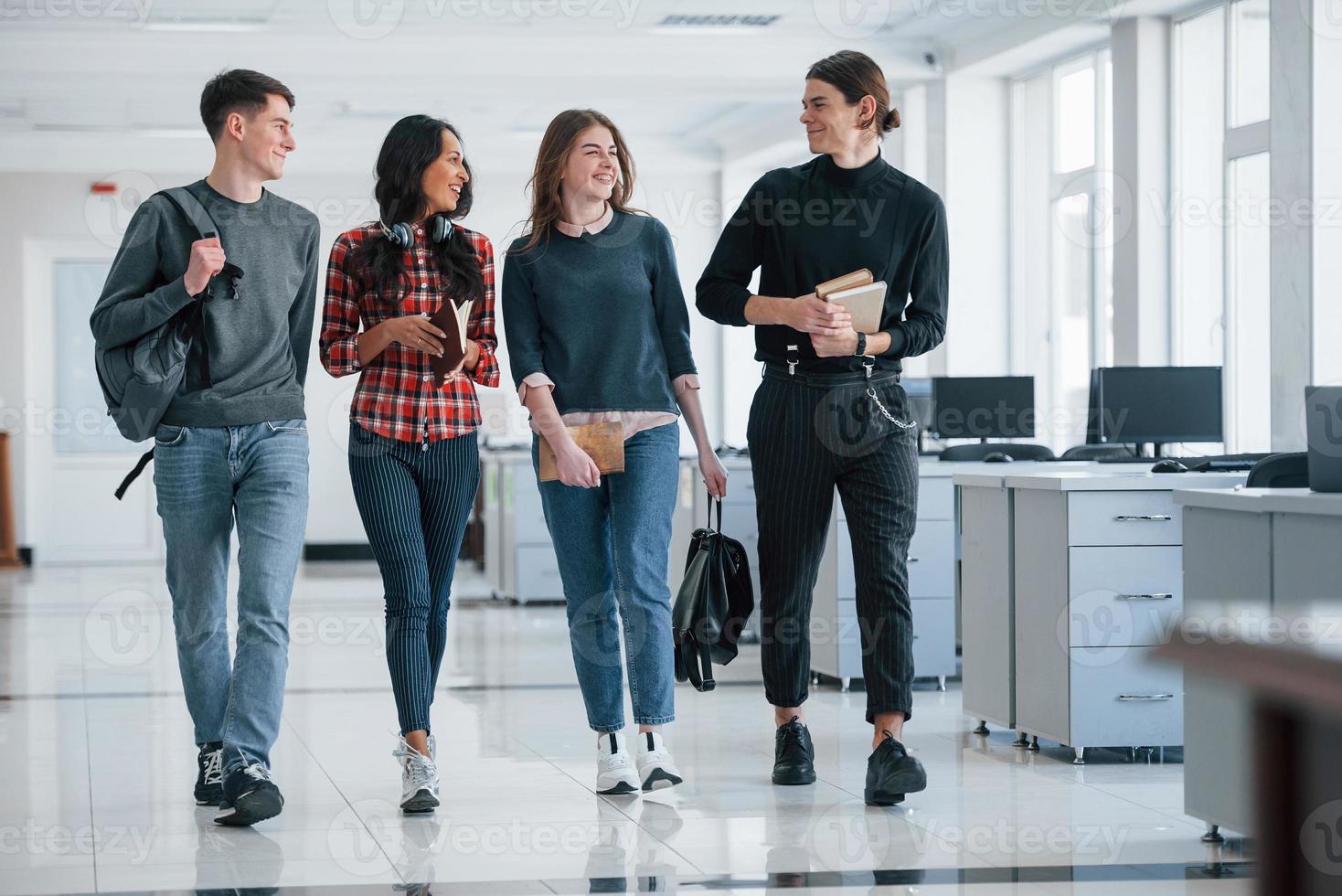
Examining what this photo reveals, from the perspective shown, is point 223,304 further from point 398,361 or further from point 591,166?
point 591,166

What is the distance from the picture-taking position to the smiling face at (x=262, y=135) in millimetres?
3371

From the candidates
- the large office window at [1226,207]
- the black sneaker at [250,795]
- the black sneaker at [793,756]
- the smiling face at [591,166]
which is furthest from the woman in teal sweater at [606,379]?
the large office window at [1226,207]

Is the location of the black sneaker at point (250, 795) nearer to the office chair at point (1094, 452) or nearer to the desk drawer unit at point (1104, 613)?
the desk drawer unit at point (1104, 613)

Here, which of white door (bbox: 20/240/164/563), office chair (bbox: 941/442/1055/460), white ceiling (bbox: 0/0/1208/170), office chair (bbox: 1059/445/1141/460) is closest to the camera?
office chair (bbox: 1059/445/1141/460)

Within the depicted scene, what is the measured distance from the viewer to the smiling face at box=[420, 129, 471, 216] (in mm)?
3426

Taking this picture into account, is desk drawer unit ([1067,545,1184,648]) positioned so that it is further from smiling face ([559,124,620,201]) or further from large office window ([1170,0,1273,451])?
large office window ([1170,0,1273,451])

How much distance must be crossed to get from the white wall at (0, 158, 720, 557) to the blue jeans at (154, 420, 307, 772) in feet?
31.3

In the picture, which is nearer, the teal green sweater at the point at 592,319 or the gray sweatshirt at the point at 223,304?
the gray sweatshirt at the point at 223,304

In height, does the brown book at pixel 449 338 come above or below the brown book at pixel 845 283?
below

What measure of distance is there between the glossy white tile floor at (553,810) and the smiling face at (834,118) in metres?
1.48

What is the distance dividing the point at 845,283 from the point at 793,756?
3.80 feet

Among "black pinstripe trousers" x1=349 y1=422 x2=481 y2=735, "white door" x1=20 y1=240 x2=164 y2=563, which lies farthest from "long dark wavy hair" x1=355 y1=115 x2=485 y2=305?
"white door" x1=20 y1=240 x2=164 y2=563

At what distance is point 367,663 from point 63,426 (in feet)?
27.3

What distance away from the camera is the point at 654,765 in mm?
3588
